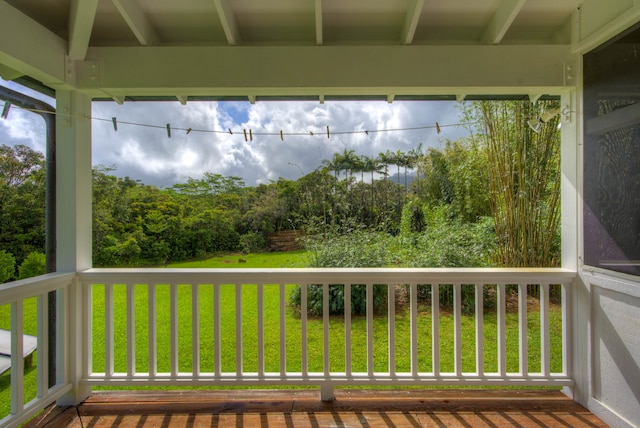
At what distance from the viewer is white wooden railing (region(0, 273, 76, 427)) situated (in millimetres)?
1583

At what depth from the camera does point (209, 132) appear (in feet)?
8.11

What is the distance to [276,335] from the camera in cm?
256

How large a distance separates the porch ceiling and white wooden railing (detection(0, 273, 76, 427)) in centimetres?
130

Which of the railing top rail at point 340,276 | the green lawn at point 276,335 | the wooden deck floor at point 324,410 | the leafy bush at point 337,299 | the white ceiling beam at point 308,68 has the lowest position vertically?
the wooden deck floor at point 324,410

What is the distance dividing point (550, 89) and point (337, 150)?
1.63 meters

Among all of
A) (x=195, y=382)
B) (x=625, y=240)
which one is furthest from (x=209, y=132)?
(x=625, y=240)

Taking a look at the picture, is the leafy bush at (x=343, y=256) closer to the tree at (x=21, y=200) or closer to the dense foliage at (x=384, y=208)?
the dense foliage at (x=384, y=208)

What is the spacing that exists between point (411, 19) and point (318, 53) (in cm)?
62

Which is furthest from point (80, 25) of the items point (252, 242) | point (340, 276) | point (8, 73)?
point (340, 276)

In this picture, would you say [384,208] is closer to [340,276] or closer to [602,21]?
[340,276]

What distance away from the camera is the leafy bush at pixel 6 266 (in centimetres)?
207

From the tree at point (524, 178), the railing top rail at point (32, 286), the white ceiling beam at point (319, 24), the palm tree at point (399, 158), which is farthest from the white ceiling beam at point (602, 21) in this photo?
the railing top rail at point (32, 286)

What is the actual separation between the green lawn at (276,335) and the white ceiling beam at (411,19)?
6.37ft

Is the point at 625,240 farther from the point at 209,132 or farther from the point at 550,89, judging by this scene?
the point at 209,132
